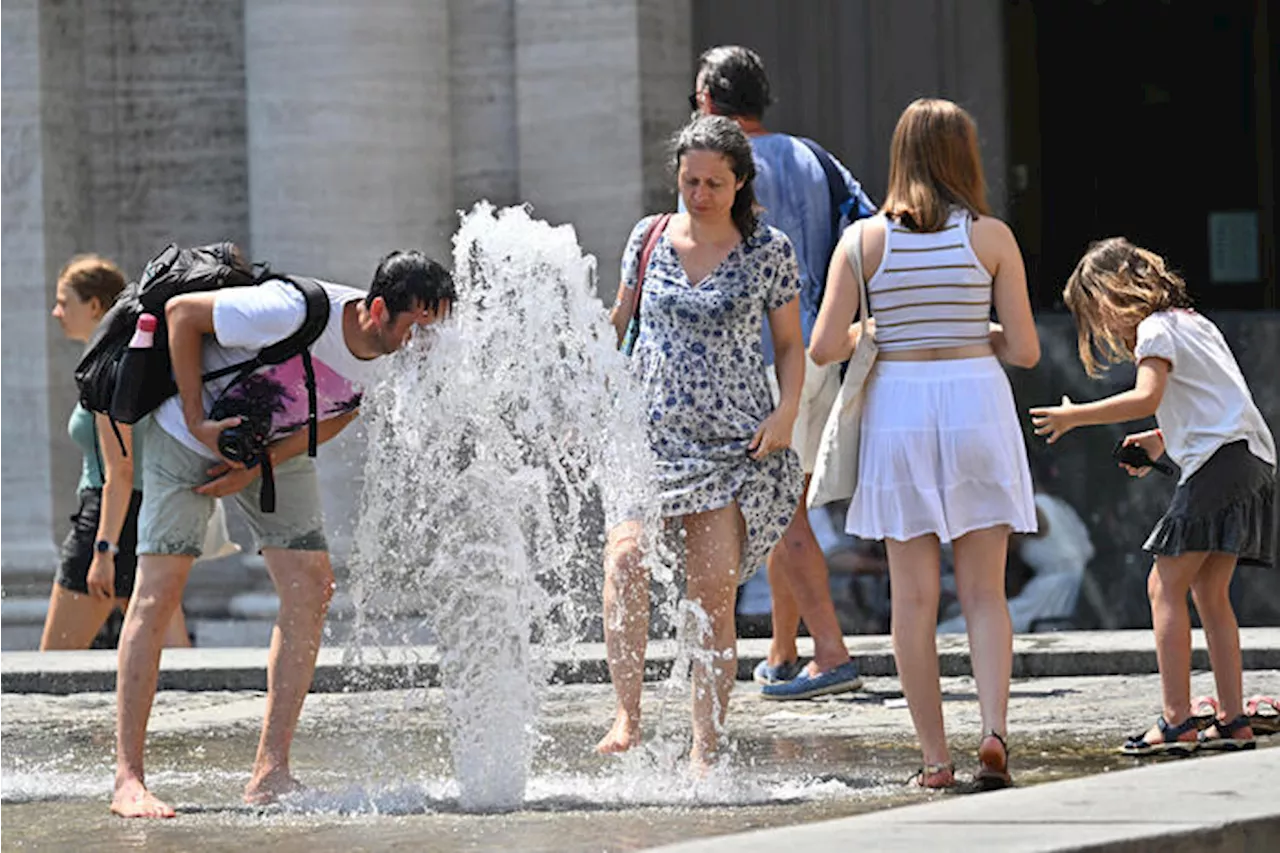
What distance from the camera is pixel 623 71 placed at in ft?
40.9

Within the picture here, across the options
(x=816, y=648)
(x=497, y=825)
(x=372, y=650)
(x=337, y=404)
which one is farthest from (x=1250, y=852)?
(x=372, y=650)

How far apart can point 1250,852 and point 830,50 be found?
30.4 feet

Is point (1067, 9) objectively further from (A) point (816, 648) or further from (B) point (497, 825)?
(B) point (497, 825)

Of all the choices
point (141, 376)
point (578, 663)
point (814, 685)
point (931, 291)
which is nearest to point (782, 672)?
point (814, 685)

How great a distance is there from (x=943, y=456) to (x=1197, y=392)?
897mm

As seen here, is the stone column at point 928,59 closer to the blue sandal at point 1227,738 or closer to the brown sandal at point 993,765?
the blue sandal at point 1227,738

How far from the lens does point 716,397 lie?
7410 mm

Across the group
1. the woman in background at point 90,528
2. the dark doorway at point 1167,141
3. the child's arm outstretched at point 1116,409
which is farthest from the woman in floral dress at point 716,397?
the dark doorway at point 1167,141

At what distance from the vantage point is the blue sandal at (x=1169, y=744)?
24.9 feet

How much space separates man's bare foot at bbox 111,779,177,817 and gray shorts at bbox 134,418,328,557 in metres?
0.55

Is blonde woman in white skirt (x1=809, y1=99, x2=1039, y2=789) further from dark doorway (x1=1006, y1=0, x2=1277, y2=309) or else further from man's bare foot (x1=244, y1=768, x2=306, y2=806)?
dark doorway (x1=1006, y1=0, x2=1277, y2=309)

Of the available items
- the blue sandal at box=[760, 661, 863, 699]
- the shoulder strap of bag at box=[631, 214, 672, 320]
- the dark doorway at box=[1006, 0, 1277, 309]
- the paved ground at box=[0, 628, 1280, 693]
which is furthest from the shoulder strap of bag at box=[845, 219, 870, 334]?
the dark doorway at box=[1006, 0, 1277, 309]

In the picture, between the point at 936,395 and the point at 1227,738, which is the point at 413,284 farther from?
the point at 1227,738

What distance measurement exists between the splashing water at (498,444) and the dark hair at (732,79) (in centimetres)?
168
